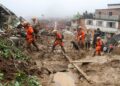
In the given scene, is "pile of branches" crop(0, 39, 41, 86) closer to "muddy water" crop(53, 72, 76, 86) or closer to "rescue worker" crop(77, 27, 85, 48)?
"muddy water" crop(53, 72, 76, 86)

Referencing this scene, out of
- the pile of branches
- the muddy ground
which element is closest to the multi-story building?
the muddy ground

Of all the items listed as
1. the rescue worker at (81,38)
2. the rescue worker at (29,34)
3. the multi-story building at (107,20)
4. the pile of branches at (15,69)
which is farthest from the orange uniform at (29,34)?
the multi-story building at (107,20)

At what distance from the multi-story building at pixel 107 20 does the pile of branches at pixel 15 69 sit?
39.5 m

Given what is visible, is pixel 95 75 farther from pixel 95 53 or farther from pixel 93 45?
pixel 93 45

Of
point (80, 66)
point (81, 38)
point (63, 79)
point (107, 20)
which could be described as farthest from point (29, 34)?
point (107, 20)

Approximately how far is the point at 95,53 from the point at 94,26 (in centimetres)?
3775

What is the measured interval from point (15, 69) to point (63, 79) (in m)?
2.30

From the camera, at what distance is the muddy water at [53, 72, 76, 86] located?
1310 cm

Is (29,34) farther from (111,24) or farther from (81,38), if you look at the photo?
(111,24)

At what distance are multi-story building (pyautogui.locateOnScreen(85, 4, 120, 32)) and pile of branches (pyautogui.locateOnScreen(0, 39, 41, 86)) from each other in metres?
39.5

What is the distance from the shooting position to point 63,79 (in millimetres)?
13758

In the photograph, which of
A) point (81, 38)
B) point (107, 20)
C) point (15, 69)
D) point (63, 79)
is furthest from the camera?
point (107, 20)

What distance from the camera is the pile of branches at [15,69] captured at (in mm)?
10918

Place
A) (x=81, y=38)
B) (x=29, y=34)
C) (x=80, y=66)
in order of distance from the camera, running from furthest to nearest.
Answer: (x=81, y=38), (x=29, y=34), (x=80, y=66)
